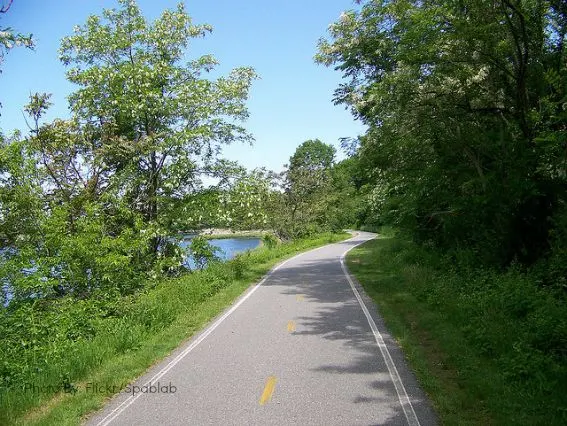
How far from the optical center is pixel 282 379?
7.25m

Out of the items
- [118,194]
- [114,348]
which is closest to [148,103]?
[118,194]

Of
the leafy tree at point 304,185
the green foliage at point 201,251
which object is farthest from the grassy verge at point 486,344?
the leafy tree at point 304,185

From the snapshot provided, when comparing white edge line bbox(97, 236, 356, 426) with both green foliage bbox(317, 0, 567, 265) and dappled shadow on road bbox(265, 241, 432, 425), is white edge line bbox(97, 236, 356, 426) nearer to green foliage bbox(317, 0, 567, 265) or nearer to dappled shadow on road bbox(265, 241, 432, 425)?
dappled shadow on road bbox(265, 241, 432, 425)

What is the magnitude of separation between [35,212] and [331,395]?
11.5 metres

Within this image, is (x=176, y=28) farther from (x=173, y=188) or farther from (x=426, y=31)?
(x=426, y=31)

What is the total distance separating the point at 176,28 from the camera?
67.4ft

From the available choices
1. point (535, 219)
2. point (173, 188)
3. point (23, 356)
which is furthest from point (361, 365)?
point (173, 188)

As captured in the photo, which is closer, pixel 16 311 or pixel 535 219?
pixel 16 311

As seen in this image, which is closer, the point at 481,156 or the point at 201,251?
the point at 481,156

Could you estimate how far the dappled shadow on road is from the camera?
628cm

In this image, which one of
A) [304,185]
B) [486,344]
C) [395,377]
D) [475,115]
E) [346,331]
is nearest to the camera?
[395,377]

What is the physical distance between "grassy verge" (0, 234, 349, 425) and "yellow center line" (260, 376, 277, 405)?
2315mm

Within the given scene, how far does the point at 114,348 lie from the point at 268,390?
13.3ft

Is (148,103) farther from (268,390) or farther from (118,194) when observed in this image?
(268,390)
